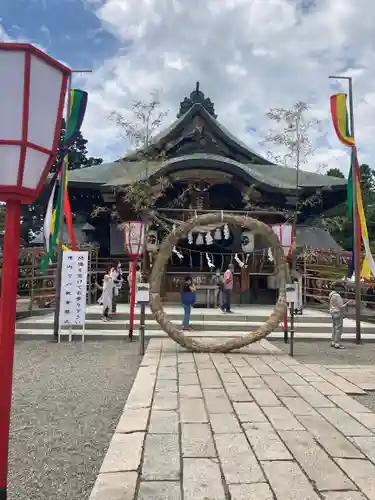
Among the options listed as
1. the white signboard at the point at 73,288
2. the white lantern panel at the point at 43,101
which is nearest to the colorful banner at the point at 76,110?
the white signboard at the point at 73,288

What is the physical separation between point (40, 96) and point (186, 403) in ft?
11.5

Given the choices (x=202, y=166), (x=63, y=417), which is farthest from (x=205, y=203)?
(x=63, y=417)

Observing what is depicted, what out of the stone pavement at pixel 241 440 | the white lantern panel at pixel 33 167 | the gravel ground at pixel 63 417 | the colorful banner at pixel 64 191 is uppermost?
the colorful banner at pixel 64 191

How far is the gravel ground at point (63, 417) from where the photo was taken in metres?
3.05

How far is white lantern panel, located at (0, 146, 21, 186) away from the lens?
2201 mm

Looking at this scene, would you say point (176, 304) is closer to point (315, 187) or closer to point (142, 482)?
point (315, 187)

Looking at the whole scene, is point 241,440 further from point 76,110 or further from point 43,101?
point 76,110

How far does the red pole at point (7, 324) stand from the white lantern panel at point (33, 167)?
136 millimetres

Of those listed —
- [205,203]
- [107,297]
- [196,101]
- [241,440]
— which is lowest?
[241,440]

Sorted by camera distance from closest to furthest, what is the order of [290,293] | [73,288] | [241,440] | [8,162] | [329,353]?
[8,162] → [241,440] → [290,293] → [329,353] → [73,288]

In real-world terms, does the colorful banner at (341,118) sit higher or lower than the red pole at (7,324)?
higher

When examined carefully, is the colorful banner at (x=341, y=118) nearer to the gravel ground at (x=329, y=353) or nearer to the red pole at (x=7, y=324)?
the gravel ground at (x=329, y=353)

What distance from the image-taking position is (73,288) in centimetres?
956

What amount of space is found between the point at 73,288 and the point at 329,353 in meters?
5.54
